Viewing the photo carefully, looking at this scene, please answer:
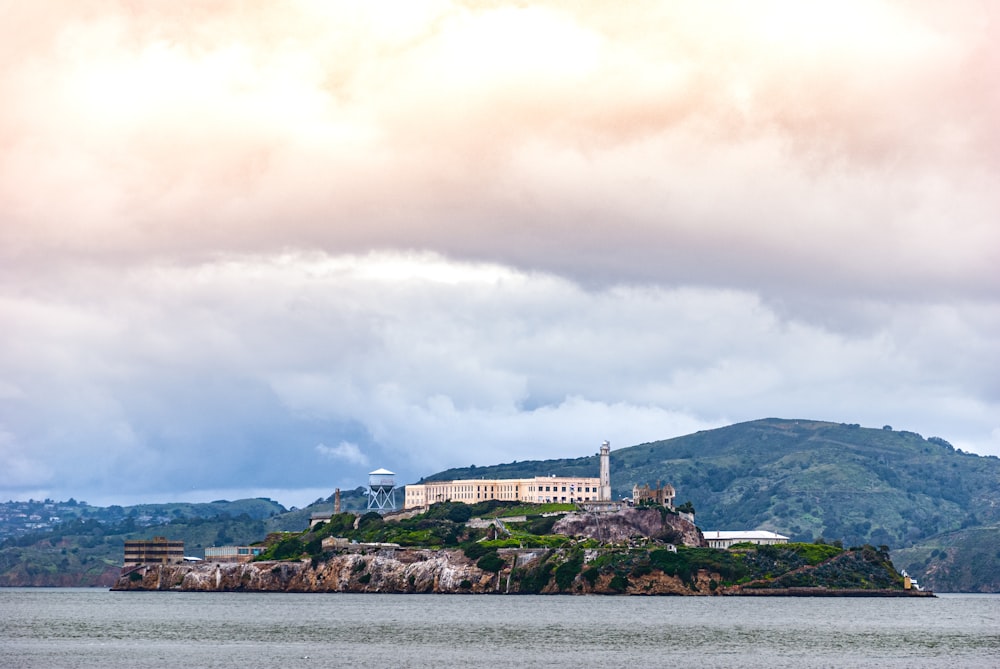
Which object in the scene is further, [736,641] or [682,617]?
[682,617]

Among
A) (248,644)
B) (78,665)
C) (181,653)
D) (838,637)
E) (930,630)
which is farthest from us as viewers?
(930,630)

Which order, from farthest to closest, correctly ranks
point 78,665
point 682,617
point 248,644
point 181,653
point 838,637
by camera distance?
point 682,617
point 838,637
point 248,644
point 181,653
point 78,665

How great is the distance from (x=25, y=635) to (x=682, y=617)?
8650cm

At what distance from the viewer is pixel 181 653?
141375 millimetres

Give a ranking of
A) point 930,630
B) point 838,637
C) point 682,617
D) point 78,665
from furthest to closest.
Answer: point 682,617 < point 930,630 < point 838,637 < point 78,665

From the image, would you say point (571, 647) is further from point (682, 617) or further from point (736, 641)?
point (682, 617)

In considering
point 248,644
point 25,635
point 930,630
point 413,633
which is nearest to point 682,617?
point 930,630

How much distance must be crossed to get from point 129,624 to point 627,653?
79.6m

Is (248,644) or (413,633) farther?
(413,633)

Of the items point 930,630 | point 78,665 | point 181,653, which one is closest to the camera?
point 78,665

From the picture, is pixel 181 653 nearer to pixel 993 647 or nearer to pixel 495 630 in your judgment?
pixel 495 630

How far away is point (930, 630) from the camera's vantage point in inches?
7092

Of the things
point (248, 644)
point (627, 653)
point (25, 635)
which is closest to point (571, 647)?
point (627, 653)

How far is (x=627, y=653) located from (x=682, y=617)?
58.0m
